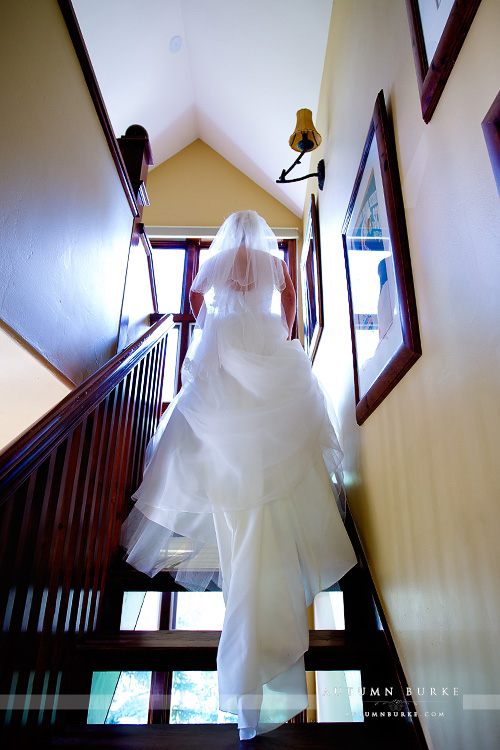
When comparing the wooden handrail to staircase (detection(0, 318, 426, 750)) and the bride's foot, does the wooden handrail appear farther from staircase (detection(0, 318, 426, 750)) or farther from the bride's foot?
the bride's foot

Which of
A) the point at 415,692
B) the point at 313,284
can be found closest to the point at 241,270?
the point at 313,284

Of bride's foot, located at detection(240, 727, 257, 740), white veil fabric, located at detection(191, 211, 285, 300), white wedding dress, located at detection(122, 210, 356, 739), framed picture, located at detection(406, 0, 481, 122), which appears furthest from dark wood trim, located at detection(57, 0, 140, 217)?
bride's foot, located at detection(240, 727, 257, 740)

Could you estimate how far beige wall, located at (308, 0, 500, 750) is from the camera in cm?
81

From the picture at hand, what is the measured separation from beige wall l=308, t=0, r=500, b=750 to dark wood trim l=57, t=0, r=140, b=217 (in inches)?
47.4

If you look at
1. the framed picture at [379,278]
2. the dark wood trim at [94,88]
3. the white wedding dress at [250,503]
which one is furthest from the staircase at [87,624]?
the dark wood trim at [94,88]

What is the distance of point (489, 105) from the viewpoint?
81 cm

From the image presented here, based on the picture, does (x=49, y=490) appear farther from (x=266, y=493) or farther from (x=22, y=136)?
(x=22, y=136)

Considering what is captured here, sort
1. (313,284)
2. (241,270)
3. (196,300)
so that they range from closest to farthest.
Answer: (241,270)
(196,300)
(313,284)

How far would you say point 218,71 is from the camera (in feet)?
14.1

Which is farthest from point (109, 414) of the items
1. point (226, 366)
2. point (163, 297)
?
point (163, 297)

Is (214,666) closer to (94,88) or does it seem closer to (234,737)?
(234,737)

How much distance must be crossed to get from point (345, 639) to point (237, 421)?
78cm

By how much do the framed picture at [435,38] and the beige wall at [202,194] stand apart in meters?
3.87

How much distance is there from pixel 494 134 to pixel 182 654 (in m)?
1.44
